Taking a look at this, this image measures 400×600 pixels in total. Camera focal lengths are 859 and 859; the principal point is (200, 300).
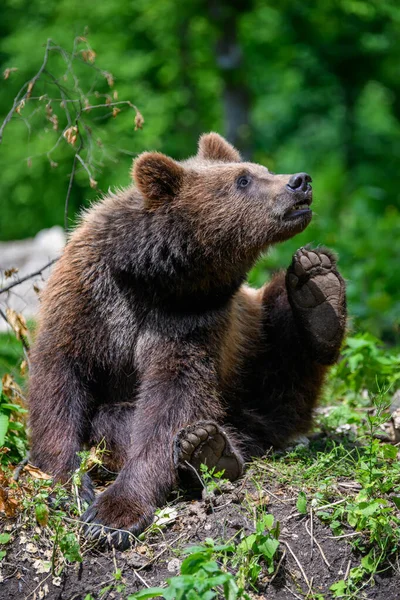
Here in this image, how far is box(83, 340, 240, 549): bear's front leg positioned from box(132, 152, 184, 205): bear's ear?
89 cm

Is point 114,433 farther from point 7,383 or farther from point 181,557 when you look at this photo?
point 7,383

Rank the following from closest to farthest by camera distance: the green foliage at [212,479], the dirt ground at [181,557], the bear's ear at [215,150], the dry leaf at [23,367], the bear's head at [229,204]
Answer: the dirt ground at [181,557]
the green foliage at [212,479]
the bear's head at [229,204]
the bear's ear at [215,150]
the dry leaf at [23,367]

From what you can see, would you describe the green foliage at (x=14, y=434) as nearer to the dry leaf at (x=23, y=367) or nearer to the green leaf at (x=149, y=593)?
the dry leaf at (x=23, y=367)

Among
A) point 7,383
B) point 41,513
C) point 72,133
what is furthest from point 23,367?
point 41,513

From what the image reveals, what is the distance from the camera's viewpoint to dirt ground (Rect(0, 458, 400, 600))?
4180mm

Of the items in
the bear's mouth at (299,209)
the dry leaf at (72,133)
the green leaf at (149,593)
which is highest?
the dry leaf at (72,133)

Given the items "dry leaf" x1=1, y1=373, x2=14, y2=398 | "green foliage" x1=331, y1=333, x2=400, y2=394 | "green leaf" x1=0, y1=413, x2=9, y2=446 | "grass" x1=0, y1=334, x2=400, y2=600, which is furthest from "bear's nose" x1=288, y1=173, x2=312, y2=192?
"dry leaf" x1=1, y1=373, x2=14, y2=398

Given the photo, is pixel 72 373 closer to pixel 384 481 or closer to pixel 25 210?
pixel 384 481

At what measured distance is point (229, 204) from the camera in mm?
5262

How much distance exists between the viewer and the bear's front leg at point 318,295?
5359 mm

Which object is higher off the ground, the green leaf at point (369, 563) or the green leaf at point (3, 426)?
the green leaf at point (3, 426)

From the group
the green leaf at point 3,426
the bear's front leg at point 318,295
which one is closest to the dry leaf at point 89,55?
the bear's front leg at point 318,295

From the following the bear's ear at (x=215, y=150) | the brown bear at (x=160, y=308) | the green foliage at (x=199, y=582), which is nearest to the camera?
the green foliage at (x=199, y=582)

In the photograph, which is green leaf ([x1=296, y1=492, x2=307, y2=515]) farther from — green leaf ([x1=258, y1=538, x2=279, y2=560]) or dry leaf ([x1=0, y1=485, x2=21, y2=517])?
dry leaf ([x1=0, y1=485, x2=21, y2=517])
